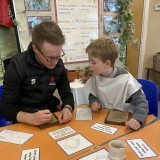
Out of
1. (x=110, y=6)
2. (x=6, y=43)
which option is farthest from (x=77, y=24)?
(x=6, y=43)

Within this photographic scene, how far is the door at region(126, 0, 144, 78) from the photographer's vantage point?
363 centimetres

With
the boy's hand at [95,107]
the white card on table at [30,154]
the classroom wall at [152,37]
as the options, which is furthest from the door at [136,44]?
the white card on table at [30,154]

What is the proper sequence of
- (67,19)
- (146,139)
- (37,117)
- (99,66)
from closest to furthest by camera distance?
(146,139) → (37,117) → (99,66) → (67,19)

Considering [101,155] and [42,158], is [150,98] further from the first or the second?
[42,158]

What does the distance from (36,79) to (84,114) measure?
45 cm

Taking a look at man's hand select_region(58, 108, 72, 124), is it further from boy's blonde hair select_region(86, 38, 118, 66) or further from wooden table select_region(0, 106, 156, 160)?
boy's blonde hair select_region(86, 38, 118, 66)

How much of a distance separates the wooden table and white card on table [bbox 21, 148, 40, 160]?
0.07 feet

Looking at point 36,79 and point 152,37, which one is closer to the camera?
point 36,79

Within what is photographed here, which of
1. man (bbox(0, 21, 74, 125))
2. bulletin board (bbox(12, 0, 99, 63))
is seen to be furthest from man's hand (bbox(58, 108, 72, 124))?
bulletin board (bbox(12, 0, 99, 63))

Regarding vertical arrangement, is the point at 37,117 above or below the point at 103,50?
below

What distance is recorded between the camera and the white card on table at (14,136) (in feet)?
3.29

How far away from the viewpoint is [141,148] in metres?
0.92

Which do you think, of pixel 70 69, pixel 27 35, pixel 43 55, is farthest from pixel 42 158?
pixel 70 69

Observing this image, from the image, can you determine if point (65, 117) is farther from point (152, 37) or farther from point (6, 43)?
Result: point (152, 37)
